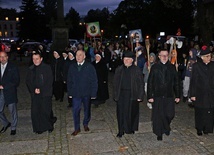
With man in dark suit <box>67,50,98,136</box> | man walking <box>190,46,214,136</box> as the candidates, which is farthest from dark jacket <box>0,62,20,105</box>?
man walking <box>190,46,214,136</box>

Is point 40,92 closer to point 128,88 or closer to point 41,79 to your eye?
point 41,79

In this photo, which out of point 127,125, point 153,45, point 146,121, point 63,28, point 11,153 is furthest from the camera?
point 63,28

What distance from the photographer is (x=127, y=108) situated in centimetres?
680

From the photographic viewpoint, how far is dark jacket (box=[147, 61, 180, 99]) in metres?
6.65

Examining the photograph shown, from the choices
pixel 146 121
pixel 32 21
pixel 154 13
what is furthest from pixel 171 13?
pixel 146 121

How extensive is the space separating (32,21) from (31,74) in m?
50.7

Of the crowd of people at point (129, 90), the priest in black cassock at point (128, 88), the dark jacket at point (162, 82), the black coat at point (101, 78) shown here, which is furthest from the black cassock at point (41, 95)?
the black coat at point (101, 78)

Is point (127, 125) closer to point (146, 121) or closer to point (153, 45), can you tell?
point (146, 121)

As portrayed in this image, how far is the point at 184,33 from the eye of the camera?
56938 mm

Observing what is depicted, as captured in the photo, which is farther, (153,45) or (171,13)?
(171,13)

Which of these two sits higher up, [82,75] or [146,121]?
[82,75]

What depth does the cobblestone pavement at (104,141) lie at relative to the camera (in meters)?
6.23

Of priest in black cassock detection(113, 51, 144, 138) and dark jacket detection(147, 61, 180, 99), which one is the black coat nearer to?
priest in black cassock detection(113, 51, 144, 138)

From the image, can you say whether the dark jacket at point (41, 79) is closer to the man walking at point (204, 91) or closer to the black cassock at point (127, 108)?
the black cassock at point (127, 108)
